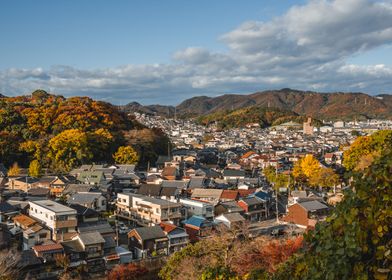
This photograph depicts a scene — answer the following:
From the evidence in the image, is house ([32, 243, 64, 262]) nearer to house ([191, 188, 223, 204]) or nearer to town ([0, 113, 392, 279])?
town ([0, 113, 392, 279])

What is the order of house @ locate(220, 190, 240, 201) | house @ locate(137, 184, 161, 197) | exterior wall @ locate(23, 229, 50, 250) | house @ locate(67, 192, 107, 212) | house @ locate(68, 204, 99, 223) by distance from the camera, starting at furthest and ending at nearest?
house @ locate(137, 184, 161, 197) → house @ locate(220, 190, 240, 201) → house @ locate(67, 192, 107, 212) → house @ locate(68, 204, 99, 223) → exterior wall @ locate(23, 229, 50, 250)

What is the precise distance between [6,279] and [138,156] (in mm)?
24612

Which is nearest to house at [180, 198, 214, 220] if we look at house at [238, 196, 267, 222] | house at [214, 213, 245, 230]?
house at [214, 213, 245, 230]

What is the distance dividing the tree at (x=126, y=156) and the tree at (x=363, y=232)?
109 feet

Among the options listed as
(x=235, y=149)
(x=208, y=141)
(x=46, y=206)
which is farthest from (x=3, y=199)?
(x=208, y=141)

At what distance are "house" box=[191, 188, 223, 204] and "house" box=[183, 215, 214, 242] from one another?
453 cm

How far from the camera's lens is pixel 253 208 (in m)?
23.2

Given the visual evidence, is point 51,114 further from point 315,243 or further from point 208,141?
point 315,243

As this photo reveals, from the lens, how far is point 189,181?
92.2ft

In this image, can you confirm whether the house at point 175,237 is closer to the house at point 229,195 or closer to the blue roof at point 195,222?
the blue roof at point 195,222

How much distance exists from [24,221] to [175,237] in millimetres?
7225

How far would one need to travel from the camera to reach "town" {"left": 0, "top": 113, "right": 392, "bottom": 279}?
15883 millimetres

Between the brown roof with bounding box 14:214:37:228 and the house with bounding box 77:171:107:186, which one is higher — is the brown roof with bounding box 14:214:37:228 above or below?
below

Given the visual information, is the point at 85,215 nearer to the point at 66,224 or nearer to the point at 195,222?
the point at 66,224
